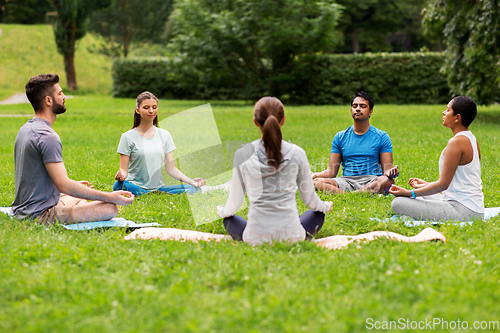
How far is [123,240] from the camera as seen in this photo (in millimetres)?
4336

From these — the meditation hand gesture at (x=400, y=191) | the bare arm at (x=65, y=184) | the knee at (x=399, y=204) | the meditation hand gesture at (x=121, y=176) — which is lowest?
the meditation hand gesture at (x=121, y=176)

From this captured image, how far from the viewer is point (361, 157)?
21.3 feet

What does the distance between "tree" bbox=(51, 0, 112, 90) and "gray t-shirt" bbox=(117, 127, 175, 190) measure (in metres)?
29.7

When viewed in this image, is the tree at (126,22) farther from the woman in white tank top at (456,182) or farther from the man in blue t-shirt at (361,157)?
the woman in white tank top at (456,182)

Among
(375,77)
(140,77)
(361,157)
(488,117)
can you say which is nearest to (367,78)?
(375,77)

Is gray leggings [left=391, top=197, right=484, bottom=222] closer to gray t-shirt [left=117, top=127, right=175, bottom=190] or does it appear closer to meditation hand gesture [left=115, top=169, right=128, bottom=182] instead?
gray t-shirt [left=117, top=127, right=175, bottom=190]

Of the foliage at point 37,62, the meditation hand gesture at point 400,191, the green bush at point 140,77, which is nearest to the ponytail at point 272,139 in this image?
the meditation hand gesture at point 400,191

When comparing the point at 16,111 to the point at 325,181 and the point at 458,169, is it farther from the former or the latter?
the point at 458,169

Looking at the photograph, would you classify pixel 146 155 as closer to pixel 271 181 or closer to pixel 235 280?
pixel 271 181

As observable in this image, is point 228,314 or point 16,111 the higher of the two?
point 228,314

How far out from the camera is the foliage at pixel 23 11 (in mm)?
53750

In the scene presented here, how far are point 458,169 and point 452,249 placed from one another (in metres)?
1.30

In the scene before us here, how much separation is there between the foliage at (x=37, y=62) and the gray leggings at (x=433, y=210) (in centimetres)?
3375

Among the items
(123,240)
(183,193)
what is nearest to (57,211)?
(123,240)
